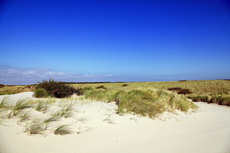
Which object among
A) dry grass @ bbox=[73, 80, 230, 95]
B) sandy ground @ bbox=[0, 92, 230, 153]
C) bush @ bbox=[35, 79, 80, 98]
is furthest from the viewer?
dry grass @ bbox=[73, 80, 230, 95]

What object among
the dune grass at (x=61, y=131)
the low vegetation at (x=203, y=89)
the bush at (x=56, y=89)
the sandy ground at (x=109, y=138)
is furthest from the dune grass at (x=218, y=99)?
the dune grass at (x=61, y=131)

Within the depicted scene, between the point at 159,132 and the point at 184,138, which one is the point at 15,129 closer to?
the point at 159,132

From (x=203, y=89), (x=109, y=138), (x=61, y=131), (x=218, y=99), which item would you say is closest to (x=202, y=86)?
(x=203, y=89)

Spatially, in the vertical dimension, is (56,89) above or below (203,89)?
above

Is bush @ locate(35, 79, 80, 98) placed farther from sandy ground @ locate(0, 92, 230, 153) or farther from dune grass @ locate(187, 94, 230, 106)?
dune grass @ locate(187, 94, 230, 106)

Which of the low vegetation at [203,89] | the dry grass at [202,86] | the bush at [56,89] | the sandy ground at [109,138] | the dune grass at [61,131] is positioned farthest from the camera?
the dry grass at [202,86]

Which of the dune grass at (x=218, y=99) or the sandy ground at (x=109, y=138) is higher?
the sandy ground at (x=109, y=138)

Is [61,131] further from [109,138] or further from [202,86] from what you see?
[202,86]

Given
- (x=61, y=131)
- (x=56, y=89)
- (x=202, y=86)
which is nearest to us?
(x=61, y=131)

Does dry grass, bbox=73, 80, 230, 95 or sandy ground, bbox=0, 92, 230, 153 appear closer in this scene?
sandy ground, bbox=0, 92, 230, 153

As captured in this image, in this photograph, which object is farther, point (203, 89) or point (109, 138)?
point (203, 89)

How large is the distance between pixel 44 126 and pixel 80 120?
1.08m

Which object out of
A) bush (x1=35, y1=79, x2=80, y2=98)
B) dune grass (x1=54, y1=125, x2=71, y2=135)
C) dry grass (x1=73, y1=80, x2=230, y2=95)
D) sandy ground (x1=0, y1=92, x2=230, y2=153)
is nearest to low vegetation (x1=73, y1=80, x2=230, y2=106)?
dry grass (x1=73, y1=80, x2=230, y2=95)

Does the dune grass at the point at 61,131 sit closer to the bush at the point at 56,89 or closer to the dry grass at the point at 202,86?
the bush at the point at 56,89
